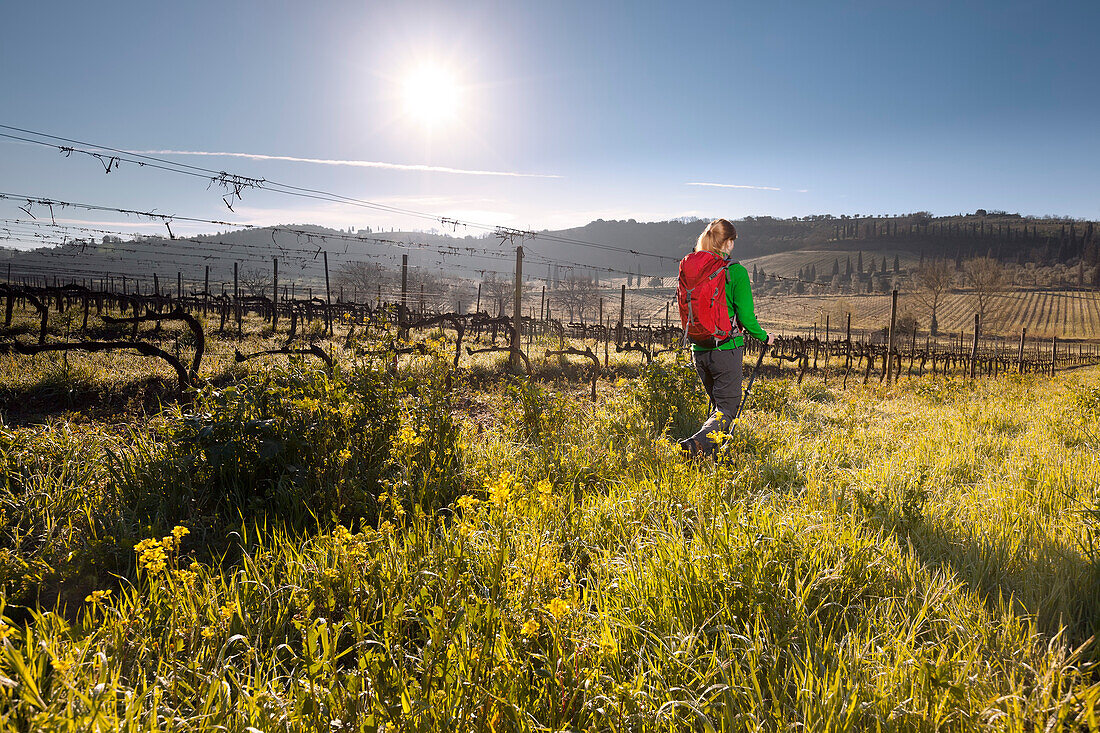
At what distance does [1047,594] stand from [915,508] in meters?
0.82

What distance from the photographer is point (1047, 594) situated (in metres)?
2.22

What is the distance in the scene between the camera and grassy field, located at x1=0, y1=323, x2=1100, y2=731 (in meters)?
1.62

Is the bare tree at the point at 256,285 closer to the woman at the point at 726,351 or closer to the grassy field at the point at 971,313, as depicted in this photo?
the woman at the point at 726,351

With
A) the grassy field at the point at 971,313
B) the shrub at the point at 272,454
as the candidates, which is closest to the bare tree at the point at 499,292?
the shrub at the point at 272,454

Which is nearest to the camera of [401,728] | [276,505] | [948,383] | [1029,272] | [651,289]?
[401,728]

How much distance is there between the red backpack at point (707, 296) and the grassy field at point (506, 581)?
1031 mm

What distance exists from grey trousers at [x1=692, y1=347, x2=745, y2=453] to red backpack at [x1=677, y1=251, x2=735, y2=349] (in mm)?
144

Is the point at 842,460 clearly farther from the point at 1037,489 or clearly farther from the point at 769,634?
the point at 769,634

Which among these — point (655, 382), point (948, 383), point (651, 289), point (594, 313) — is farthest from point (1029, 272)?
point (655, 382)

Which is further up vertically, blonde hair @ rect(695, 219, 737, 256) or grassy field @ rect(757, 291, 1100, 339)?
grassy field @ rect(757, 291, 1100, 339)

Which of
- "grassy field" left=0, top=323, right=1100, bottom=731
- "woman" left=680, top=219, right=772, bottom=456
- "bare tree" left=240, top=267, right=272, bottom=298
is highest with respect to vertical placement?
"bare tree" left=240, top=267, right=272, bottom=298

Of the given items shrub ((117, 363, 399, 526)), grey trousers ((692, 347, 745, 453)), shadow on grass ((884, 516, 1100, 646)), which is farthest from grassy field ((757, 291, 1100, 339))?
shrub ((117, 363, 399, 526))

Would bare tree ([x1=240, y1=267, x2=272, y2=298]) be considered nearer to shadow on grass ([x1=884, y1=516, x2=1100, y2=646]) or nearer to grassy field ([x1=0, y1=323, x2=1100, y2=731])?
grassy field ([x1=0, y1=323, x2=1100, y2=731])

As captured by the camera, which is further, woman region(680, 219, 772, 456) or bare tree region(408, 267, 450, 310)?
bare tree region(408, 267, 450, 310)
